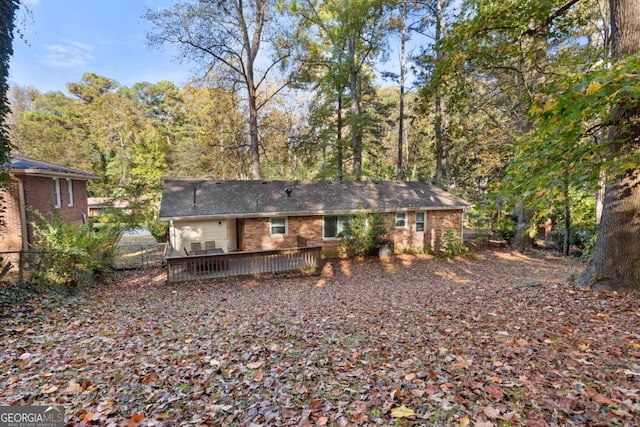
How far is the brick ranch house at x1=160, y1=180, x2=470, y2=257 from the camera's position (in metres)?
13.3

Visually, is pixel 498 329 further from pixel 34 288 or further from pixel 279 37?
pixel 279 37

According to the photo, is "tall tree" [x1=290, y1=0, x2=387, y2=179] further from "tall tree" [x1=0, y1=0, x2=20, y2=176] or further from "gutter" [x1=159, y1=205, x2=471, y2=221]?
"tall tree" [x1=0, y1=0, x2=20, y2=176]

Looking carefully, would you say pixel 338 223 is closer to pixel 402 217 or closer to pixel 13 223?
pixel 402 217

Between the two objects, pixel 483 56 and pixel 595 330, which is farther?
pixel 483 56

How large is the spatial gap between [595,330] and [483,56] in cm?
587

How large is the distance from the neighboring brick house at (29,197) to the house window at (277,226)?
7.98 m

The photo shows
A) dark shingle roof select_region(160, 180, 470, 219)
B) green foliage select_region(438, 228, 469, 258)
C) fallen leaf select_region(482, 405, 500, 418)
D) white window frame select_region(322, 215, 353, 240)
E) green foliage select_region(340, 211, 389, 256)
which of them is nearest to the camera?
fallen leaf select_region(482, 405, 500, 418)

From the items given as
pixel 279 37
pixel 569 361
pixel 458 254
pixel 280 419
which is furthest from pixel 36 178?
pixel 458 254

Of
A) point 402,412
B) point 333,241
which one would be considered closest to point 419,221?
point 333,241

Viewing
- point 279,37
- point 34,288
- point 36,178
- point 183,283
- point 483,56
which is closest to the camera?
point 483,56

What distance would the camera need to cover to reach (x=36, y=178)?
13.1 metres

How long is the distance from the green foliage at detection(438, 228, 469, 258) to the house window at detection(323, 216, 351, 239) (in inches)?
218

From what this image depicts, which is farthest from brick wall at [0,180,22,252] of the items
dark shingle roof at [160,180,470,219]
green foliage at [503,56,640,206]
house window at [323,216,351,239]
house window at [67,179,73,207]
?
green foliage at [503,56,640,206]

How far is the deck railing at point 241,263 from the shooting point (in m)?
10.5
